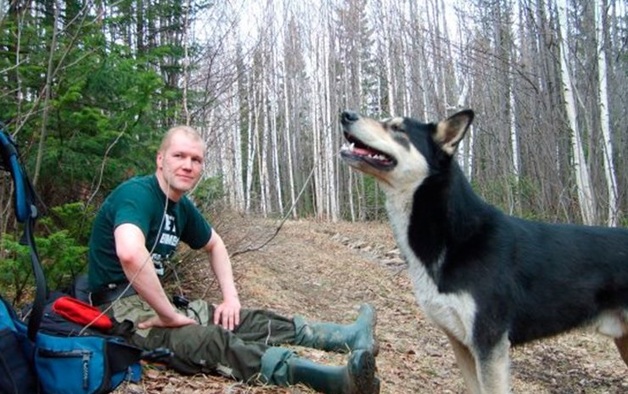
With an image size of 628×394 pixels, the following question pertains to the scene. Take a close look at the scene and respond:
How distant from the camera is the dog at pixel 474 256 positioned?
3242mm

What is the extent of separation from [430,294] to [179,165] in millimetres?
1785

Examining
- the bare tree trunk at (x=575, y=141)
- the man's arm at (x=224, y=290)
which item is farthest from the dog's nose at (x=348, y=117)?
the bare tree trunk at (x=575, y=141)

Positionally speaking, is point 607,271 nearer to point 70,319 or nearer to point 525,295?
point 525,295

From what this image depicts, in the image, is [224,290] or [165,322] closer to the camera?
[165,322]

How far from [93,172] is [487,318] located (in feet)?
11.6

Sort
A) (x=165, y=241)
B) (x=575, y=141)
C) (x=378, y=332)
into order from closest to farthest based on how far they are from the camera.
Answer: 1. (x=165, y=241)
2. (x=378, y=332)
3. (x=575, y=141)

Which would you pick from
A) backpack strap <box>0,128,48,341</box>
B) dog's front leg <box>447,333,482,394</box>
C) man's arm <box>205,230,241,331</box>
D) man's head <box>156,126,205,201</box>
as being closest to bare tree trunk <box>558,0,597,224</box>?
dog's front leg <box>447,333,482,394</box>

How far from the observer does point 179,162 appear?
3.71m

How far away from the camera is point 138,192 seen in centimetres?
357

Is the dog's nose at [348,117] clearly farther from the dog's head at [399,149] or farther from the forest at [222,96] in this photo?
the forest at [222,96]

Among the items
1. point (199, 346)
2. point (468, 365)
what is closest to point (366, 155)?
point (468, 365)

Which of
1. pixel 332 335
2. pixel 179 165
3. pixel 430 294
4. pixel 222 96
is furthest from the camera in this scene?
pixel 222 96

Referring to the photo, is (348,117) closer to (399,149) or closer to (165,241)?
(399,149)

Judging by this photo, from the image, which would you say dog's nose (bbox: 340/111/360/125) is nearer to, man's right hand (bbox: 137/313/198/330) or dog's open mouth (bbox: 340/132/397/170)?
dog's open mouth (bbox: 340/132/397/170)
